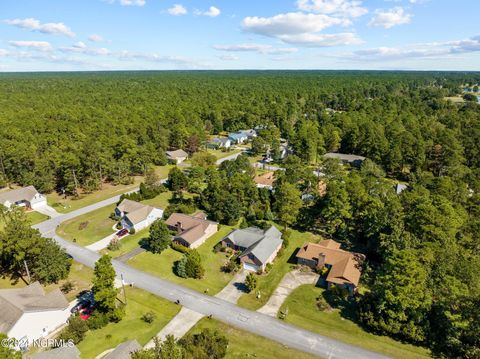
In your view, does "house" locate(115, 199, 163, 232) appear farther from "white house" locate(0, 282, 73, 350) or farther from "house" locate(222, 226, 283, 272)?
"white house" locate(0, 282, 73, 350)

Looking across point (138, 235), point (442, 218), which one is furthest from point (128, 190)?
point (442, 218)

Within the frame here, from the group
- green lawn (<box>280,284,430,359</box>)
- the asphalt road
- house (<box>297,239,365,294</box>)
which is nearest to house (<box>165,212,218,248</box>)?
the asphalt road

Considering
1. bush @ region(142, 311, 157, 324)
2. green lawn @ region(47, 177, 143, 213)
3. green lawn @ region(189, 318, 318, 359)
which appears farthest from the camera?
green lawn @ region(47, 177, 143, 213)

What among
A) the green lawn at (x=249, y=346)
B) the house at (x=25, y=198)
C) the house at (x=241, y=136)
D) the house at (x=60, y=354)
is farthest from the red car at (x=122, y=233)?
the house at (x=241, y=136)

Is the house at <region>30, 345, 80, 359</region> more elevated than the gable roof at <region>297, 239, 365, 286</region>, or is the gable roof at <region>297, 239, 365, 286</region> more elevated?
the house at <region>30, 345, 80, 359</region>

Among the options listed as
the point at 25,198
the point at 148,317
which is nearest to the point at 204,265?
the point at 148,317

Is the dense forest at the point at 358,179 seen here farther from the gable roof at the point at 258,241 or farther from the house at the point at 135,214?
the house at the point at 135,214
